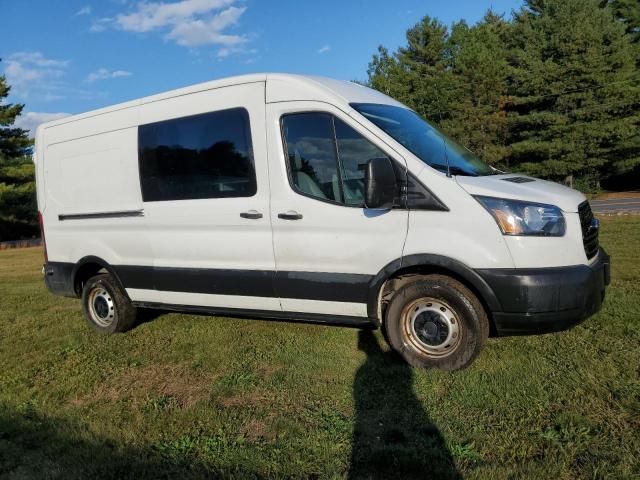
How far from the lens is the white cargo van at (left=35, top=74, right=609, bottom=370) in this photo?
3.81 m

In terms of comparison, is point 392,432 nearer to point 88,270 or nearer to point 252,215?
point 252,215

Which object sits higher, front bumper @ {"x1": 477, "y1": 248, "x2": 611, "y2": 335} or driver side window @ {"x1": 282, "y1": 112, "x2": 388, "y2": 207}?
driver side window @ {"x1": 282, "y1": 112, "x2": 388, "y2": 207}

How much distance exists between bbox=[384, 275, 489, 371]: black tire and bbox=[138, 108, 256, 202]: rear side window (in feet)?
5.36

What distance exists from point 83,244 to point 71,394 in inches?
87.0

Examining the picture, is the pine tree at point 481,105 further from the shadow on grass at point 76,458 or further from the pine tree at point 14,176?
the shadow on grass at point 76,458

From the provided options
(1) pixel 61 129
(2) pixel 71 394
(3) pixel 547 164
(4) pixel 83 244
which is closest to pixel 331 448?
(2) pixel 71 394

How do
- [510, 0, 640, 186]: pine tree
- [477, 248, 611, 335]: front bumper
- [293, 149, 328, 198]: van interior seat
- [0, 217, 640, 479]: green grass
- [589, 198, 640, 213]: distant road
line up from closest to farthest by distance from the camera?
[0, 217, 640, 479]: green grass < [477, 248, 611, 335]: front bumper < [293, 149, 328, 198]: van interior seat < [589, 198, 640, 213]: distant road < [510, 0, 640, 186]: pine tree

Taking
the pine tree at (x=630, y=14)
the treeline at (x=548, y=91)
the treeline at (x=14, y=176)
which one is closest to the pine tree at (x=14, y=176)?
the treeline at (x=14, y=176)

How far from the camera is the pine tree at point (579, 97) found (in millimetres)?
34562

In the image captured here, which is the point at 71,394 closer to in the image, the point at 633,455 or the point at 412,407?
the point at 412,407

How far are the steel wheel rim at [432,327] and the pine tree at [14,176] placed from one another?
30664 millimetres

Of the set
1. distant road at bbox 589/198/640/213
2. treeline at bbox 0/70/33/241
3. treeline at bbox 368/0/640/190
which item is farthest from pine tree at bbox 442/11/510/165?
treeline at bbox 0/70/33/241

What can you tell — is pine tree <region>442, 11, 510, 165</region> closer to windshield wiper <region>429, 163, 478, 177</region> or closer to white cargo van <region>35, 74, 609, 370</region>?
white cargo van <region>35, 74, 609, 370</region>

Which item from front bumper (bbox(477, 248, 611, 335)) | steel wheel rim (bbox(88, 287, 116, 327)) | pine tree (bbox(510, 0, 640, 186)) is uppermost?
pine tree (bbox(510, 0, 640, 186))
